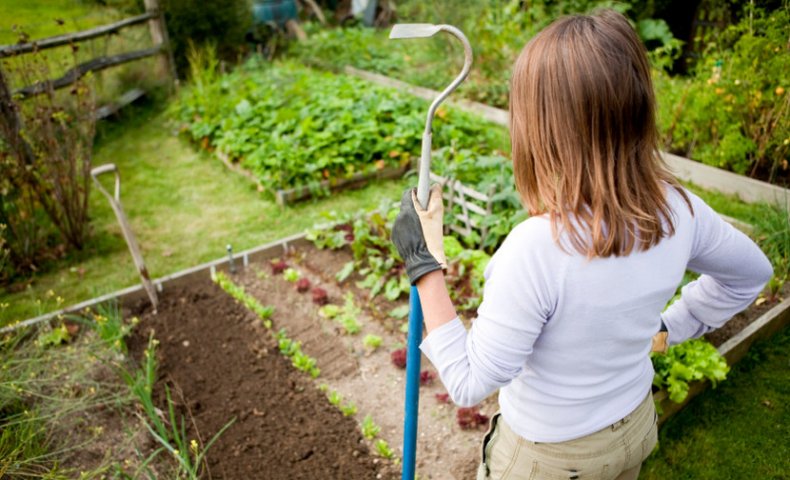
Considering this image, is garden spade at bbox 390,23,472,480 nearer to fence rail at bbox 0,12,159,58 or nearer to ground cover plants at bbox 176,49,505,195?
ground cover plants at bbox 176,49,505,195

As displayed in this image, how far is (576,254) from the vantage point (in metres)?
1.11

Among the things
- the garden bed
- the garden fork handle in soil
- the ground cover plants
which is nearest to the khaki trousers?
the garden bed

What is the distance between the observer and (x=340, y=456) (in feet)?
8.39

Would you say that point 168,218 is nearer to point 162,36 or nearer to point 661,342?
point 162,36

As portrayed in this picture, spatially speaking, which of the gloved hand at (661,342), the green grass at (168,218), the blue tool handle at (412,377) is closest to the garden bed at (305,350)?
the green grass at (168,218)

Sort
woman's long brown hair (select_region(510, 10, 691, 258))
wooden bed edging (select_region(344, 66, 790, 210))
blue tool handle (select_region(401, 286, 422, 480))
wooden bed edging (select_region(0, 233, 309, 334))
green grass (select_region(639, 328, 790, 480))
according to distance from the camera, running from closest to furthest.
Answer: woman's long brown hair (select_region(510, 10, 691, 258)), blue tool handle (select_region(401, 286, 422, 480)), green grass (select_region(639, 328, 790, 480)), wooden bed edging (select_region(0, 233, 309, 334)), wooden bed edging (select_region(344, 66, 790, 210))

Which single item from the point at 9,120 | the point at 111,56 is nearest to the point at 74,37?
the point at 111,56

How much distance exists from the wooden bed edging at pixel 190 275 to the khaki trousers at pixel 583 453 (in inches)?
113

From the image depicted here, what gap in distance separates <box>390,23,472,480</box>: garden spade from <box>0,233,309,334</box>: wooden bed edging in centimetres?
245

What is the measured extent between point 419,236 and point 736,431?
217cm

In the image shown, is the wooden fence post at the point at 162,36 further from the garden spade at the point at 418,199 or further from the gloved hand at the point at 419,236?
the gloved hand at the point at 419,236

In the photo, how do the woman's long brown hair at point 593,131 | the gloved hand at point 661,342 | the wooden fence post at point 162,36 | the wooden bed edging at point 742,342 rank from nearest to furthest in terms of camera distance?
the woman's long brown hair at point 593,131
the gloved hand at point 661,342
the wooden bed edging at point 742,342
the wooden fence post at point 162,36

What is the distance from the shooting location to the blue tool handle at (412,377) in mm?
1565

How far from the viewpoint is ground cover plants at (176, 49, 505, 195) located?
5324 mm
